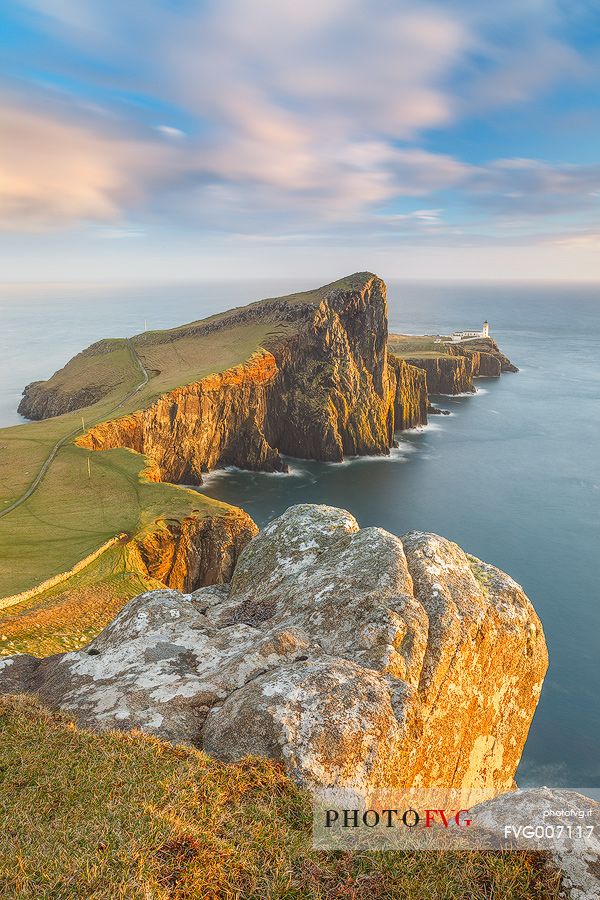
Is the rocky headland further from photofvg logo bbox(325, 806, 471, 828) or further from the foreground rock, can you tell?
photofvg logo bbox(325, 806, 471, 828)

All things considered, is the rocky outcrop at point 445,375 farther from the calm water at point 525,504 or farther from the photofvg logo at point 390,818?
the photofvg logo at point 390,818

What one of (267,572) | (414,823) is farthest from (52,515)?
(414,823)

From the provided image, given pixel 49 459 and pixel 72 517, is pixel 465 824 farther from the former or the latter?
pixel 49 459

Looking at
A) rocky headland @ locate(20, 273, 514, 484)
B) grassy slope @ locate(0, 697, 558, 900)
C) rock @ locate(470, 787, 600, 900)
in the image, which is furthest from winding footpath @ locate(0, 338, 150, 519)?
rock @ locate(470, 787, 600, 900)

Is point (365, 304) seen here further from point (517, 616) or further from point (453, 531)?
point (517, 616)

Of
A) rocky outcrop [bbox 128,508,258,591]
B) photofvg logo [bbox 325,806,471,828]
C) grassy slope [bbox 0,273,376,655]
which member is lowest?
rocky outcrop [bbox 128,508,258,591]

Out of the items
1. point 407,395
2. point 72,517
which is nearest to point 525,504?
point 407,395

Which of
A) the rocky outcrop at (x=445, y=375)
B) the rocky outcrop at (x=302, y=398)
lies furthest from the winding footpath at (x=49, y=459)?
the rocky outcrop at (x=445, y=375)
